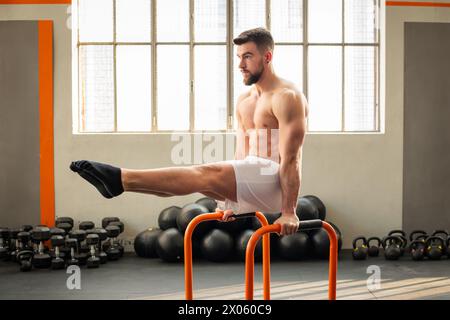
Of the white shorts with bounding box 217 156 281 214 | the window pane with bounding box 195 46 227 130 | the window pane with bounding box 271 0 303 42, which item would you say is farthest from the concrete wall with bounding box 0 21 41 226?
the white shorts with bounding box 217 156 281 214

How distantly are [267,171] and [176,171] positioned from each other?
0.44 meters

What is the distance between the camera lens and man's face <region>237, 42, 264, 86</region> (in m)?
2.50

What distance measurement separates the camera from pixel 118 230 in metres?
6.21

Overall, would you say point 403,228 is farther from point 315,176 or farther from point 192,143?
point 192,143

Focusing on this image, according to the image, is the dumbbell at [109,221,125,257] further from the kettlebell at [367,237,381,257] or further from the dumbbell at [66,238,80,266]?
the kettlebell at [367,237,381,257]

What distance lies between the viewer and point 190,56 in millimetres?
6855

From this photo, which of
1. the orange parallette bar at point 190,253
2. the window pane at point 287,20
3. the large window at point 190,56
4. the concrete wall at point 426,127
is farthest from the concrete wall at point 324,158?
the orange parallette bar at point 190,253

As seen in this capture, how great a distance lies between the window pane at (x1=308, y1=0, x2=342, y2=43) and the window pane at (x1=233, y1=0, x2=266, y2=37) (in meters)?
0.58

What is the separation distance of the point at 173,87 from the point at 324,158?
1999mm

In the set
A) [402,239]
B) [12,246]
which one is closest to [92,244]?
[12,246]

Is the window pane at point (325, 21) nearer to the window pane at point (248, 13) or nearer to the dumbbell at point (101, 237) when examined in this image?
the window pane at point (248, 13)

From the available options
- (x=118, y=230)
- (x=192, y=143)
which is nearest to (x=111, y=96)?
(x=192, y=143)

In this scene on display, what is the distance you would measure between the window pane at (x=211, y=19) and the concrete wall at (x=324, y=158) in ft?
4.45

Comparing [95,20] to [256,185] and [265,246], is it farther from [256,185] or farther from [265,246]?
[256,185]
